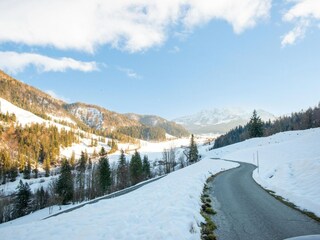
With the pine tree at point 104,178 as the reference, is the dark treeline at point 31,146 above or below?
A: above

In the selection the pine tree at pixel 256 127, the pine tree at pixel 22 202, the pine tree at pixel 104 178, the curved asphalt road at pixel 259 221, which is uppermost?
the pine tree at pixel 256 127

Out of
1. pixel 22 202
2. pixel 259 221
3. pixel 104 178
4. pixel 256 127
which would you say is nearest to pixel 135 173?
pixel 104 178

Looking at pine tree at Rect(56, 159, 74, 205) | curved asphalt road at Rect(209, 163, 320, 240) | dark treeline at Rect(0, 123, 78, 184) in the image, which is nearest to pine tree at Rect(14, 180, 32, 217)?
pine tree at Rect(56, 159, 74, 205)

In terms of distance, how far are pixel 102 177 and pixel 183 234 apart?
242ft

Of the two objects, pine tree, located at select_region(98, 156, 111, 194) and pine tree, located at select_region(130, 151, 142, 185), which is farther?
pine tree, located at select_region(130, 151, 142, 185)

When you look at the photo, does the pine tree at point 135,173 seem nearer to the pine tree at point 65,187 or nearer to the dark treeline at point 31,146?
the pine tree at point 65,187

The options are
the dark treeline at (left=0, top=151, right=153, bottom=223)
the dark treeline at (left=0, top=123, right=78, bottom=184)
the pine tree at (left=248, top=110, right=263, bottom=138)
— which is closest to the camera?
the dark treeline at (left=0, top=151, right=153, bottom=223)

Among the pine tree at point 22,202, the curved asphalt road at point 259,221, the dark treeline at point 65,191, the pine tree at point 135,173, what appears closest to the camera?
the curved asphalt road at point 259,221

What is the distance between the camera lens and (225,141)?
19412 cm

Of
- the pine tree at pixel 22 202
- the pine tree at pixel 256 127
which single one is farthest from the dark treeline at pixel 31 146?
Answer: the pine tree at pixel 256 127

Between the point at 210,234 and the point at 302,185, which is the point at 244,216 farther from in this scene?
the point at 302,185

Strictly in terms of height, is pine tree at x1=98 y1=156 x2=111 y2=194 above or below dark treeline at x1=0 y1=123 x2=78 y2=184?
below

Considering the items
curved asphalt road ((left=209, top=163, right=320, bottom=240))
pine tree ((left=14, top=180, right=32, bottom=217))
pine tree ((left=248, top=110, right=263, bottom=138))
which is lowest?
pine tree ((left=14, top=180, right=32, bottom=217))

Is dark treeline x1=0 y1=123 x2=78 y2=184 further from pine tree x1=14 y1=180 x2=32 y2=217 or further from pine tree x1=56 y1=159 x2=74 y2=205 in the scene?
→ pine tree x1=56 y1=159 x2=74 y2=205
